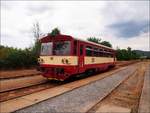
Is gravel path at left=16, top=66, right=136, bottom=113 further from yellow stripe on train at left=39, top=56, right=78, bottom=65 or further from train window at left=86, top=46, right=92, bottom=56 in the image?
train window at left=86, top=46, right=92, bottom=56

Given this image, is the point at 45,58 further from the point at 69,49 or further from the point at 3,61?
the point at 3,61

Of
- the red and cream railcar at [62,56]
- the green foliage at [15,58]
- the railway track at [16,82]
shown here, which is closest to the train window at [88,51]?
the red and cream railcar at [62,56]

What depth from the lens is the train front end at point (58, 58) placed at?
12.1 m

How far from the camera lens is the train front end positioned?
39.6ft

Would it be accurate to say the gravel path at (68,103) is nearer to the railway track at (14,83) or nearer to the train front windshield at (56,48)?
the railway track at (14,83)

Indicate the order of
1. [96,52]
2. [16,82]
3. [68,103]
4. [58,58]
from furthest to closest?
[96,52]
[16,82]
[58,58]
[68,103]

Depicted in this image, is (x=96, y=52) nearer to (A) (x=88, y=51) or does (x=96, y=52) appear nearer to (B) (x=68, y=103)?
(A) (x=88, y=51)

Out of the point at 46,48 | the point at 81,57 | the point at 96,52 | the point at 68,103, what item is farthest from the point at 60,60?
the point at 96,52

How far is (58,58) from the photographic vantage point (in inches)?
487

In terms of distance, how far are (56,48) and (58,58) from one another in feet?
2.42

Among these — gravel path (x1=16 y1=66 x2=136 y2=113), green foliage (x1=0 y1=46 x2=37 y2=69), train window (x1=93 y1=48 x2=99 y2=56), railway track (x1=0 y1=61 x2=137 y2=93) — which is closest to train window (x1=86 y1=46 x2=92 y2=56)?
train window (x1=93 y1=48 x2=99 y2=56)

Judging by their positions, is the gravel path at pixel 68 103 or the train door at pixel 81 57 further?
the train door at pixel 81 57

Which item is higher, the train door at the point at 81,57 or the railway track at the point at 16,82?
the train door at the point at 81,57

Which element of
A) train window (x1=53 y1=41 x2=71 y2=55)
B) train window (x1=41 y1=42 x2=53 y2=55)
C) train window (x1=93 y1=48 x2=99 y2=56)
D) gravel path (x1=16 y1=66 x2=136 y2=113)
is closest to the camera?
gravel path (x1=16 y1=66 x2=136 y2=113)
